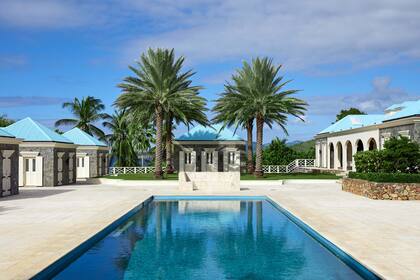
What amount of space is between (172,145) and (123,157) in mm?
11337

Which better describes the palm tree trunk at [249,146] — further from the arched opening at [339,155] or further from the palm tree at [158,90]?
the arched opening at [339,155]

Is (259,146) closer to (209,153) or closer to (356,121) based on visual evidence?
(209,153)

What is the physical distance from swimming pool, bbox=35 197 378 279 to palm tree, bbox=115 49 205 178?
1690 centimetres

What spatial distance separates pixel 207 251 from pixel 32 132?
2263cm

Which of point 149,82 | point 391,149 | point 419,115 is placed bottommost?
point 391,149

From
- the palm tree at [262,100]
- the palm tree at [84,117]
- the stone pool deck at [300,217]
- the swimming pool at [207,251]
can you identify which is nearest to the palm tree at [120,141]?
the palm tree at [84,117]

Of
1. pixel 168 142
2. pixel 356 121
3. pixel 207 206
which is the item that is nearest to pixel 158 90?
pixel 168 142

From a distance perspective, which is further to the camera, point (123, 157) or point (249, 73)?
point (123, 157)

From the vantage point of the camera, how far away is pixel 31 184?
30.2 meters

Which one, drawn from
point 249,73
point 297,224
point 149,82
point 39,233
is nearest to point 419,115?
point 249,73

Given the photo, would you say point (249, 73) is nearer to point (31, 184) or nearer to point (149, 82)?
point (149, 82)

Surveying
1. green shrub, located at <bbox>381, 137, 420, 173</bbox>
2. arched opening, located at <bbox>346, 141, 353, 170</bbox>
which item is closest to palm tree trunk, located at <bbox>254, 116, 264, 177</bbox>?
arched opening, located at <bbox>346, 141, 353, 170</bbox>

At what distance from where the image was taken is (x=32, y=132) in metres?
30.5

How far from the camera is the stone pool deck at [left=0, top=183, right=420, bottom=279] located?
28.6 ft
